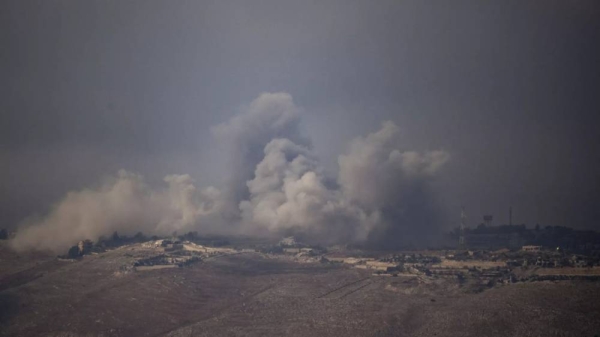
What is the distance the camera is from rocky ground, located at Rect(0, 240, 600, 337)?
211 feet

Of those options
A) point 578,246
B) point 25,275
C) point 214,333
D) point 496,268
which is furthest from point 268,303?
point 578,246

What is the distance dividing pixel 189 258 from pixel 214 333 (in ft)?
126

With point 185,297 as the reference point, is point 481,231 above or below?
above

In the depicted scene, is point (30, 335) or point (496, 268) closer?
point (30, 335)

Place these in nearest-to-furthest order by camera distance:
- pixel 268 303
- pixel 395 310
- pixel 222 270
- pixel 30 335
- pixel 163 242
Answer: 1. pixel 30 335
2. pixel 395 310
3. pixel 268 303
4. pixel 222 270
5. pixel 163 242

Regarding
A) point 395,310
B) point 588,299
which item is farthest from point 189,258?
point 588,299

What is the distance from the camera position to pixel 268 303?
7700 cm

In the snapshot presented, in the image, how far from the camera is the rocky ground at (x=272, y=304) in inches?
2534

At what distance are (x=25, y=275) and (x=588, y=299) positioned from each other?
279 ft

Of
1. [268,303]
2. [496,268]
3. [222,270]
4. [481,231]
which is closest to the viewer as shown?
[268,303]

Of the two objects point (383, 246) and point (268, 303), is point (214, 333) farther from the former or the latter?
point (383, 246)

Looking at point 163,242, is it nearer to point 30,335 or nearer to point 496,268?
point 30,335

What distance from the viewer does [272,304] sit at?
251 ft

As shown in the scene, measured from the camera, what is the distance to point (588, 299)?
6706 centimetres
